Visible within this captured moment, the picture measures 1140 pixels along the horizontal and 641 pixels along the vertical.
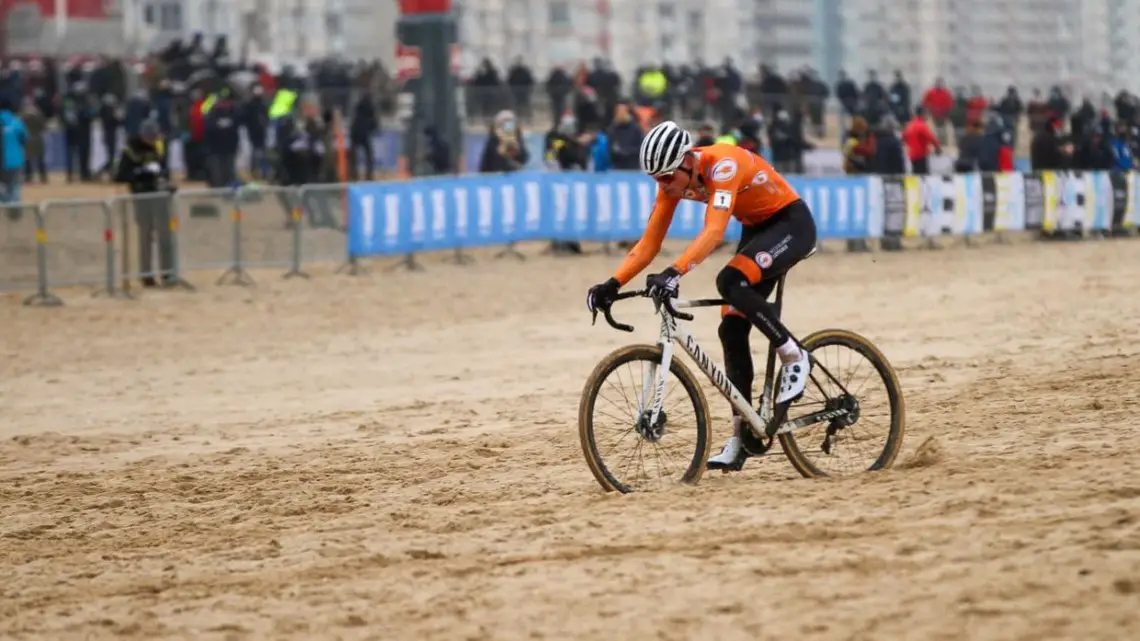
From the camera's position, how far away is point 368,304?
788 inches

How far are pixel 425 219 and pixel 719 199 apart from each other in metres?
14.9

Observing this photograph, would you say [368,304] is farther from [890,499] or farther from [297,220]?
[890,499]

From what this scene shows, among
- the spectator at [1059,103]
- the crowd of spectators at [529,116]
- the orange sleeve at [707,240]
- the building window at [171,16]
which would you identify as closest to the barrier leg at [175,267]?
the crowd of spectators at [529,116]

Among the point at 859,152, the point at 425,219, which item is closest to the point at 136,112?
the point at 425,219

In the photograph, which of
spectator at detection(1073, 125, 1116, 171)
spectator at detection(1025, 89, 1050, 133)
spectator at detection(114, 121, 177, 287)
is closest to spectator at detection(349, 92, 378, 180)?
spectator at detection(114, 121, 177, 287)

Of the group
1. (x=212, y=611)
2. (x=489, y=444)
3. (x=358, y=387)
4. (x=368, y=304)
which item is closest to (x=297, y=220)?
(x=368, y=304)

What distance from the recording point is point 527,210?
2438cm

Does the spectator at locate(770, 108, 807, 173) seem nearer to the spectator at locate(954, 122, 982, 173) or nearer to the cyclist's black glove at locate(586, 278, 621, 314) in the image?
the spectator at locate(954, 122, 982, 173)

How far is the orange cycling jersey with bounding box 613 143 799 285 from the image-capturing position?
8.46 meters

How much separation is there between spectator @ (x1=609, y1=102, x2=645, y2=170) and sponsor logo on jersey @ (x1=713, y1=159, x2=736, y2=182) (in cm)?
1747

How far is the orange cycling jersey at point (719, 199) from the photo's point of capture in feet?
27.8

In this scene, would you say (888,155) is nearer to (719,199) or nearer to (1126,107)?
(1126,107)

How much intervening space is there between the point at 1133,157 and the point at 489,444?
24.1m

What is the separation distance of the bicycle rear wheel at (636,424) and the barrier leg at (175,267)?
12140mm
